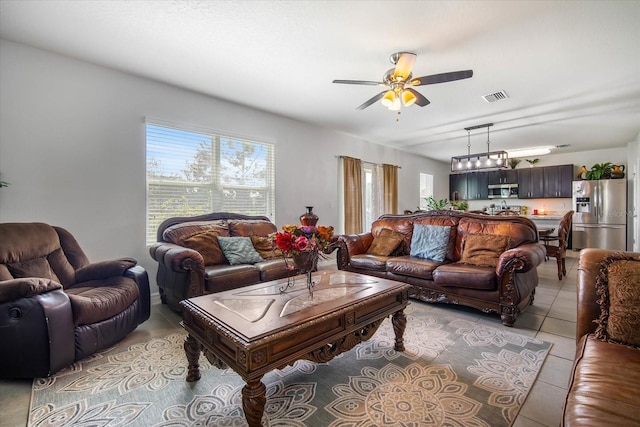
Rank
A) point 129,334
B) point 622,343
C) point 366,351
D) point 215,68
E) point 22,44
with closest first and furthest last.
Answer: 1. point 622,343
2. point 366,351
3. point 129,334
4. point 22,44
5. point 215,68

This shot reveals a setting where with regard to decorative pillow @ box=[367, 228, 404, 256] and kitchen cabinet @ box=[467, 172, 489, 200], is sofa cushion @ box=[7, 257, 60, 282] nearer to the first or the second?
decorative pillow @ box=[367, 228, 404, 256]

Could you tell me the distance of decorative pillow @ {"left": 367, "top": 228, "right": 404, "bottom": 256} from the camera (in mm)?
3954

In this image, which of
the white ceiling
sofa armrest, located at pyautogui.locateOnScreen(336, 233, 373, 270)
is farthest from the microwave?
sofa armrest, located at pyautogui.locateOnScreen(336, 233, 373, 270)

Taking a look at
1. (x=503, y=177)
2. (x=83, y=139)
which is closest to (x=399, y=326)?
(x=83, y=139)

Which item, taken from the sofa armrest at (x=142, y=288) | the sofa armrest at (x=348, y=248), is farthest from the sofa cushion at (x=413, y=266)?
the sofa armrest at (x=142, y=288)

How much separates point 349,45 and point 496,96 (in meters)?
2.45

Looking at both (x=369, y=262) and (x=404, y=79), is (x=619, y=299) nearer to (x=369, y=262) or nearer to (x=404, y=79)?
(x=404, y=79)

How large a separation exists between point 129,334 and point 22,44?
9.61 feet

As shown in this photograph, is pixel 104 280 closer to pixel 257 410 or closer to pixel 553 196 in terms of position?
pixel 257 410

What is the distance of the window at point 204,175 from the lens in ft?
11.7

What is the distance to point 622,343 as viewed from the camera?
133cm

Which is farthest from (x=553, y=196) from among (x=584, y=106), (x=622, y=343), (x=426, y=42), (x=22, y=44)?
(x=22, y=44)

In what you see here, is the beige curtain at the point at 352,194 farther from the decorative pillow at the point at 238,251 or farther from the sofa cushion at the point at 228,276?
the sofa cushion at the point at 228,276

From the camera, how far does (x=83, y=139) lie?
10.0 ft
